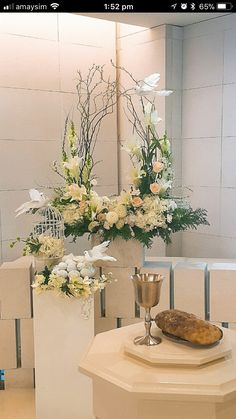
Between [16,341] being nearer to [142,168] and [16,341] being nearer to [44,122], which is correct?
[142,168]

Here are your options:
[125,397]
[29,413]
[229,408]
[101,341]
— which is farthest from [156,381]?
[29,413]

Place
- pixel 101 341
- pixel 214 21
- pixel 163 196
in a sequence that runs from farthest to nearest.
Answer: pixel 214 21 → pixel 163 196 → pixel 101 341

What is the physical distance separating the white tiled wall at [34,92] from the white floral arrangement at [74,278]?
5.14 ft

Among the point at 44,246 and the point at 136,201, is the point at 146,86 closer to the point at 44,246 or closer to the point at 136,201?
the point at 136,201

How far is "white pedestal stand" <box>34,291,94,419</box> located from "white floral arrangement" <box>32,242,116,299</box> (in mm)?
64

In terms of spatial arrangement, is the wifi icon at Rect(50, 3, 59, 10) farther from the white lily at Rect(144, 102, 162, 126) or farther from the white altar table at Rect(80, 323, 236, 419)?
the white altar table at Rect(80, 323, 236, 419)

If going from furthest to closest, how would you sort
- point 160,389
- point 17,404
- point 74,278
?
1. point 17,404
2. point 74,278
3. point 160,389

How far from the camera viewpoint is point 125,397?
1812 millimetres

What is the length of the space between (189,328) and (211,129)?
2.93m

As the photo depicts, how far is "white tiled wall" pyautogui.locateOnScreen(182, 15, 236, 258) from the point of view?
4375mm

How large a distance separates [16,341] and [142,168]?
1.50 meters

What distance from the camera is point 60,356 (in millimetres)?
3070

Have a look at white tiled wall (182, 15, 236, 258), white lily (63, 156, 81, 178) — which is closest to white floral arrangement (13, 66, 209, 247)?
white lily (63, 156, 81, 178)

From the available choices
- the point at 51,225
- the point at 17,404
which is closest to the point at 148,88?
the point at 51,225
